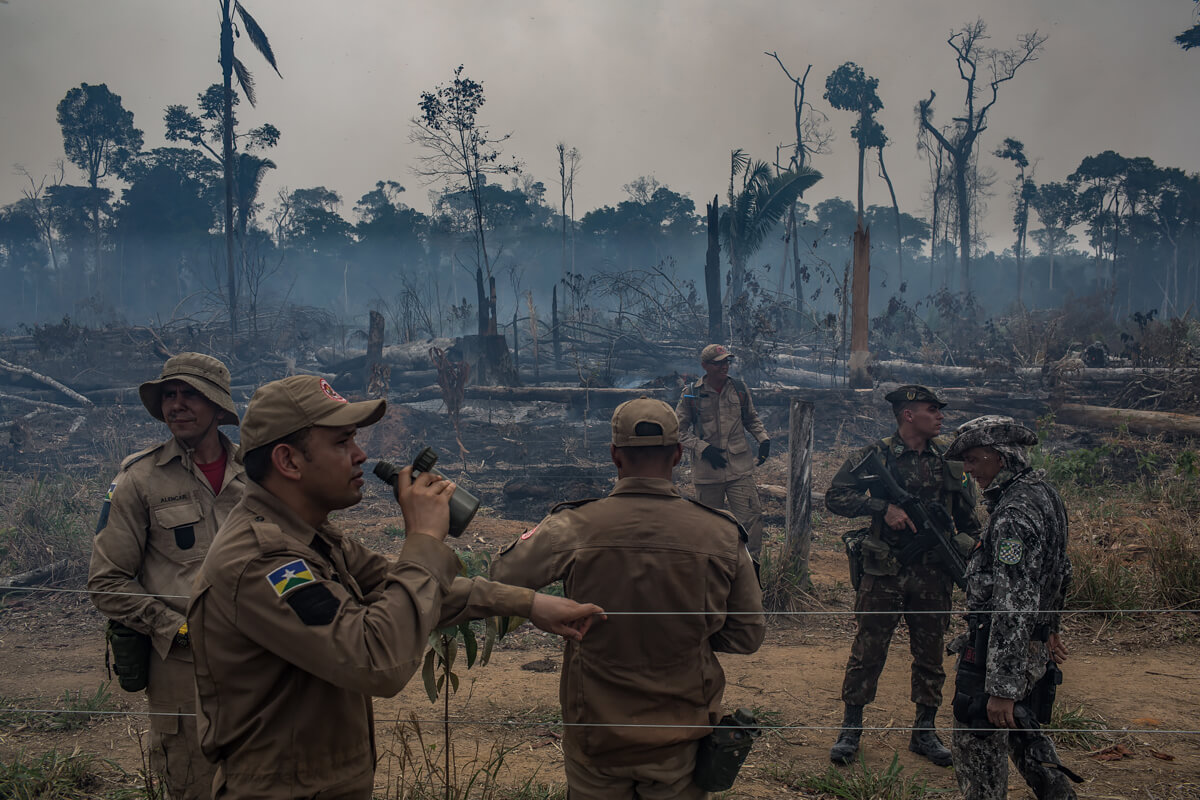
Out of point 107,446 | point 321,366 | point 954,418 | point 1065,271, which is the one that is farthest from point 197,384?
point 1065,271

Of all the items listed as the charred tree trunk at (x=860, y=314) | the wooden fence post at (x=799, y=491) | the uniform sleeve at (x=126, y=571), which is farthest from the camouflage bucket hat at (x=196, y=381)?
the charred tree trunk at (x=860, y=314)

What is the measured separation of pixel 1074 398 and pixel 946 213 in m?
35.1

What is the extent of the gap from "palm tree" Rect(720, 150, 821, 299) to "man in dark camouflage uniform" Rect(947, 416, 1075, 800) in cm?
1842

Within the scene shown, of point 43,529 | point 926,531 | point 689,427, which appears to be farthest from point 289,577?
point 43,529

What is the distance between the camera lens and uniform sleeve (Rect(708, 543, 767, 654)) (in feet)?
7.81

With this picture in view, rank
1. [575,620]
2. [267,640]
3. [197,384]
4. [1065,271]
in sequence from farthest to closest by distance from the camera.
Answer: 1. [1065,271]
2. [197,384]
3. [575,620]
4. [267,640]

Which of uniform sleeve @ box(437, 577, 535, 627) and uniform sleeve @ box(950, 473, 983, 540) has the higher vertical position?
uniform sleeve @ box(437, 577, 535, 627)

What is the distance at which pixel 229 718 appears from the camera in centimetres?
153

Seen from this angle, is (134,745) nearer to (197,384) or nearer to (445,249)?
(197,384)

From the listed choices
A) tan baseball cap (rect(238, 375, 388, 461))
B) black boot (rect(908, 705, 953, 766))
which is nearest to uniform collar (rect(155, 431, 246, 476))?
tan baseball cap (rect(238, 375, 388, 461))

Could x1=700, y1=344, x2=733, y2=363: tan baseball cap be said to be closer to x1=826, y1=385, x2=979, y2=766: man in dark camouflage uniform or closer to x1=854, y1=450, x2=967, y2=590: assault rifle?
x1=826, y1=385, x2=979, y2=766: man in dark camouflage uniform

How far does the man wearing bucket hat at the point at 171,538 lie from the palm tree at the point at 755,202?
1900 cm

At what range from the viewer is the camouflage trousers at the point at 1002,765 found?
289 cm

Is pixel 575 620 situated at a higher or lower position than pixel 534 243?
lower
